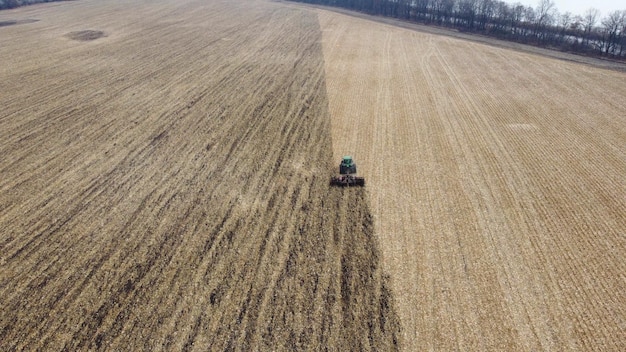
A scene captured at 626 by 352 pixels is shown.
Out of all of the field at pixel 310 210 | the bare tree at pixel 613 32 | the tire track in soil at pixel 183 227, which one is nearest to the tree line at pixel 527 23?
the bare tree at pixel 613 32

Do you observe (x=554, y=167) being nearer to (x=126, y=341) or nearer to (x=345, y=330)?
(x=345, y=330)

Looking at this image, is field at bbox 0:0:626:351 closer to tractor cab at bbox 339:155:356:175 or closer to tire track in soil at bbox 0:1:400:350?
tire track in soil at bbox 0:1:400:350

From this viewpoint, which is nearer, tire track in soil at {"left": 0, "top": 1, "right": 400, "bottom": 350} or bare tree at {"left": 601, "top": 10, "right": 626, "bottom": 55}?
tire track in soil at {"left": 0, "top": 1, "right": 400, "bottom": 350}

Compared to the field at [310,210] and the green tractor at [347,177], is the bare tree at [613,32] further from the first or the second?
the green tractor at [347,177]

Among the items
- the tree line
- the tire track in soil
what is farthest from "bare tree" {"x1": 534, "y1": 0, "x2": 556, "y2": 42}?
the tire track in soil

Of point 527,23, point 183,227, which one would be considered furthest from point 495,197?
point 527,23
